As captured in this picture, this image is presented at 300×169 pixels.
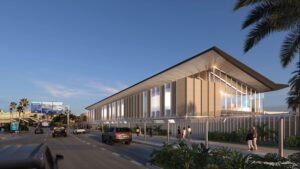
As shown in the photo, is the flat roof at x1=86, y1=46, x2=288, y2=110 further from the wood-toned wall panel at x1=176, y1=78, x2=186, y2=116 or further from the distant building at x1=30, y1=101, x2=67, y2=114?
the distant building at x1=30, y1=101, x2=67, y2=114

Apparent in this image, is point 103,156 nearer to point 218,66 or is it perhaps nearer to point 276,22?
point 276,22

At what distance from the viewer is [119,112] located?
10156cm

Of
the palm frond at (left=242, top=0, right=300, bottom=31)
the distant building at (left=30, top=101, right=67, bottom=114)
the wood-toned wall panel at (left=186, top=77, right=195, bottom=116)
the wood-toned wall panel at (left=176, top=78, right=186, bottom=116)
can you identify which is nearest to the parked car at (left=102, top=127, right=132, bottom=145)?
the wood-toned wall panel at (left=186, top=77, right=195, bottom=116)

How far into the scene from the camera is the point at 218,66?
202ft

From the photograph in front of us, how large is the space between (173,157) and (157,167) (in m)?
2.19

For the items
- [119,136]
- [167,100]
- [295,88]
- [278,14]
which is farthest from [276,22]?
[167,100]

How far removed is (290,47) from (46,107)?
293 ft

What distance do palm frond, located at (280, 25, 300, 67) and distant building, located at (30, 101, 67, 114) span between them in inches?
3413

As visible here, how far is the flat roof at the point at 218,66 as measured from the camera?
5709 centimetres

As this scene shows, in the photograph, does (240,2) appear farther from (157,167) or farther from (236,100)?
(236,100)

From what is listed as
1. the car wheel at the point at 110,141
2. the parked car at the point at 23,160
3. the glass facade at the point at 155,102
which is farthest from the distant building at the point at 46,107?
the parked car at the point at 23,160

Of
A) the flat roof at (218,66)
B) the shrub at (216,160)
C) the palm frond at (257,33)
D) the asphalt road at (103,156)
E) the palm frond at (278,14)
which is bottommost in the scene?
the asphalt road at (103,156)

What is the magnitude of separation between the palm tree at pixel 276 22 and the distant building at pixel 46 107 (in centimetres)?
8672

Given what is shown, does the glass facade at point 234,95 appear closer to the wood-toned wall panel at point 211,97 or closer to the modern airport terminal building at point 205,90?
the modern airport terminal building at point 205,90
